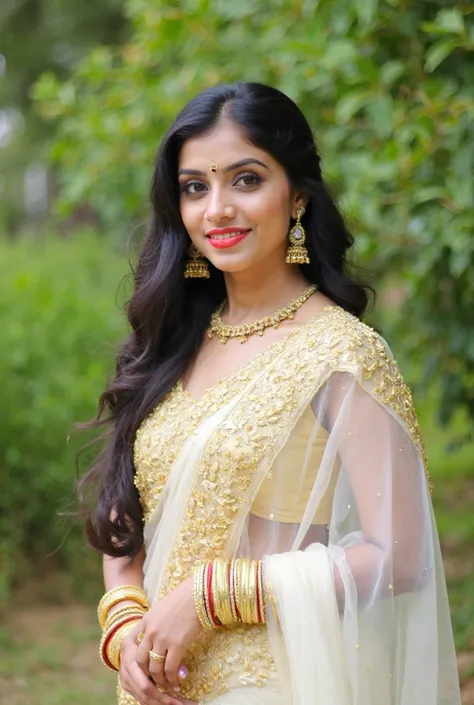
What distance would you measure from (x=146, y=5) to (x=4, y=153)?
1066 cm

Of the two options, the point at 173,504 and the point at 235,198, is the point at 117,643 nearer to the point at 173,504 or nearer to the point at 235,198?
the point at 173,504

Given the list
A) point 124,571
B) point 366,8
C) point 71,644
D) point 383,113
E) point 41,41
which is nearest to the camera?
point 124,571

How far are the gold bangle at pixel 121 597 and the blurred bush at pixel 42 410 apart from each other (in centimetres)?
229

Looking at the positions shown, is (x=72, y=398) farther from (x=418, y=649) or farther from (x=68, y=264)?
(x=418, y=649)

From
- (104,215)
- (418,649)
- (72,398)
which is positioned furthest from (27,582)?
(418,649)

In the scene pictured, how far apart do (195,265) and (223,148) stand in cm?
36

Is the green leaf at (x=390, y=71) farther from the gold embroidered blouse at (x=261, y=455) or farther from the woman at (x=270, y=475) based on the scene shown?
the gold embroidered blouse at (x=261, y=455)

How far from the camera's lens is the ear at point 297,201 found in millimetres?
1961

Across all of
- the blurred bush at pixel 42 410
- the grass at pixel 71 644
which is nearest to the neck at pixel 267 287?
the grass at pixel 71 644

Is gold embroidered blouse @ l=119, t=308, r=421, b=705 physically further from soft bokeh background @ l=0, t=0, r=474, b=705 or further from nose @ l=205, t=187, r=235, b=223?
soft bokeh background @ l=0, t=0, r=474, b=705

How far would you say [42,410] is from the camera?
453 cm

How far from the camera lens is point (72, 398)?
4637mm

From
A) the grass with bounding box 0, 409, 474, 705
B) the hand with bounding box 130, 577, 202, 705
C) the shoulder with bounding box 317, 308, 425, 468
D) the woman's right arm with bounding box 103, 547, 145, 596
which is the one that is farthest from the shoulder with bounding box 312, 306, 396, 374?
the grass with bounding box 0, 409, 474, 705

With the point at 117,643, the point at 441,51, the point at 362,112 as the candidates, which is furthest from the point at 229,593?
the point at 362,112
